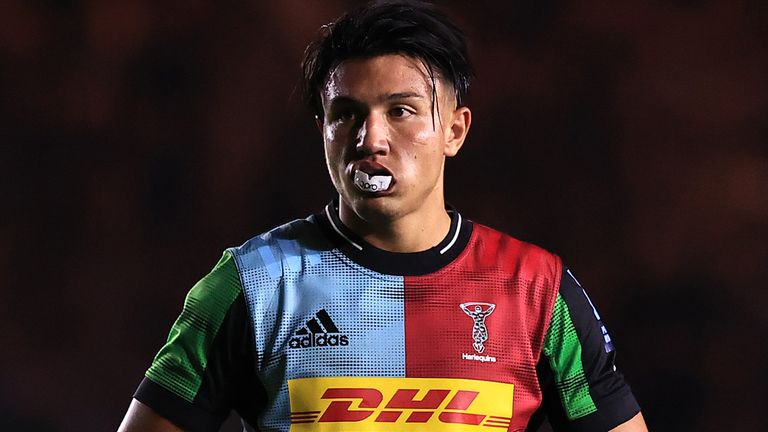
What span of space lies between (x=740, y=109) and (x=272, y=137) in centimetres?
109

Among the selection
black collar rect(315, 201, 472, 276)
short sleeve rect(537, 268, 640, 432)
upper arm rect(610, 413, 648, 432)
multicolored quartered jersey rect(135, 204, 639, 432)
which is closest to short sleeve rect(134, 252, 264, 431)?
multicolored quartered jersey rect(135, 204, 639, 432)

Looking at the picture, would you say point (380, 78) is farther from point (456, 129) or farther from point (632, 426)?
point (632, 426)

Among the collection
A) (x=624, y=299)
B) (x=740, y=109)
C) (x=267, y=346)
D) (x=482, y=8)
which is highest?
(x=482, y=8)

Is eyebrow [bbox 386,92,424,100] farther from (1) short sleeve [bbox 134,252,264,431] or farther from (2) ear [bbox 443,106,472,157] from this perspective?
(1) short sleeve [bbox 134,252,264,431]

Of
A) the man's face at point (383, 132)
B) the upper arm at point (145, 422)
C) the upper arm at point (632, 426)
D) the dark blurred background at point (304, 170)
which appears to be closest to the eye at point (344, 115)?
the man's face at point (383, 132)

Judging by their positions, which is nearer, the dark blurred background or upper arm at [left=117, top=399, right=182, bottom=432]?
upper arm at [left=117, top=399, right=182, bottom=432]

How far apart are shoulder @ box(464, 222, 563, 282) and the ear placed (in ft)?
0.46

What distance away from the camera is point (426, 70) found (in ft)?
6.67

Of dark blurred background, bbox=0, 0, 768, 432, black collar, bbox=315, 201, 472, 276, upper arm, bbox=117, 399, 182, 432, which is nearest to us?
upper arm, bbox=117, 399, 182, 432

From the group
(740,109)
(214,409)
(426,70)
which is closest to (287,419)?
(214,409)

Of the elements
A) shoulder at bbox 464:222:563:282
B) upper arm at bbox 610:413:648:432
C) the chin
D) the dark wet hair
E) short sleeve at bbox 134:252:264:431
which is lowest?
upper arm at bbox 610:413:648:432

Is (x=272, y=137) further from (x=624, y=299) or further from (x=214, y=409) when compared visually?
(x=214, y=409)

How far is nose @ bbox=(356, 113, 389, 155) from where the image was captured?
197 centimetres

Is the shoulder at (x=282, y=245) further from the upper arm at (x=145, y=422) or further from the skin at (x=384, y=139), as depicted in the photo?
the upper arm at (x=145, y=422)
